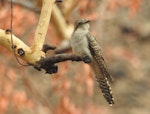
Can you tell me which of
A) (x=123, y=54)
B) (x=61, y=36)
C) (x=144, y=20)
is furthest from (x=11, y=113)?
(x=61, y=36)

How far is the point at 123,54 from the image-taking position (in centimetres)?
895

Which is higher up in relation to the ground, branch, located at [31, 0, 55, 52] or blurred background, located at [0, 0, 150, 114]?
blurred background, located at [0, 0, 150, 114]

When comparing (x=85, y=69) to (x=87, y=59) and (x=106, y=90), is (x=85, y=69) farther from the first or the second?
(x=87, y=59)

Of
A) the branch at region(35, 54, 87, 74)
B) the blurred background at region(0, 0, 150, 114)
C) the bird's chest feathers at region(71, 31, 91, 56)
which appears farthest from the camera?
the blurred background at region(0, 0, 150, 114)

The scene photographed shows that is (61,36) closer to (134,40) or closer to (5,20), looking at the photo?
(5,20)

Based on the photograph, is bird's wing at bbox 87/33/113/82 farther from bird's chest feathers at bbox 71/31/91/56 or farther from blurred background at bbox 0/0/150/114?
blurred background at bbox 0/0/150/114

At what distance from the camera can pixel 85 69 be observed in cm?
444

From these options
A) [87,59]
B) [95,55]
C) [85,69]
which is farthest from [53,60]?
[85,69]

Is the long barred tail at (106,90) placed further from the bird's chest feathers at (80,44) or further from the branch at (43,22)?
the branch at (43,22)

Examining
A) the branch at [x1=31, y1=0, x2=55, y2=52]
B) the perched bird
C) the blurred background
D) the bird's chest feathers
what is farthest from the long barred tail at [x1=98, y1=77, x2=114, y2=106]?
the blurred background

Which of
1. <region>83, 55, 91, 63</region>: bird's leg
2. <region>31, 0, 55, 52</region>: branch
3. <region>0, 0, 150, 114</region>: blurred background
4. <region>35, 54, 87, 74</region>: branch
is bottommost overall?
<region>35, 54, 87, 74</region>: branch

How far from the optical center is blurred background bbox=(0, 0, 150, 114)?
4.73m

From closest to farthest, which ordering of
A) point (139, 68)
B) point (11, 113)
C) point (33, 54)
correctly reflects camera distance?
point (33, 54) < point (11, 113) < point (139, 68)

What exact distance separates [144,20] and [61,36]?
6.47 metres
